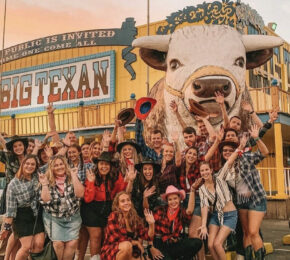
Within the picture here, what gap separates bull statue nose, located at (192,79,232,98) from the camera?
14.9ft

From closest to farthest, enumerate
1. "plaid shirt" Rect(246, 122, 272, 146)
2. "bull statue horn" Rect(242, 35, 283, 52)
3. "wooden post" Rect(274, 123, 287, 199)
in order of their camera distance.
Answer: "plaid shirt" Rect(246, 122, 272, 146)
"bull statue horn" Rect(242, 35, 283, 52)
"wooden post" Rect(274, 123, 287, 199)

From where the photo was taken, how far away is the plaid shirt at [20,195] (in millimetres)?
3686

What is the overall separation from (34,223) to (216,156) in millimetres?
1818

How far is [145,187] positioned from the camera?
3863 mm

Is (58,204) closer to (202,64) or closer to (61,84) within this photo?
(202,64)

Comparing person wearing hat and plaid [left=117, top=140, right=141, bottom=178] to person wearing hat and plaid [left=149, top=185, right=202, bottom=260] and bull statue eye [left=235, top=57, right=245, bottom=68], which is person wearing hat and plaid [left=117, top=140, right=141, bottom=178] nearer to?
person wearing hat and plaid [left=149, top=185, right=202, bottom=260]

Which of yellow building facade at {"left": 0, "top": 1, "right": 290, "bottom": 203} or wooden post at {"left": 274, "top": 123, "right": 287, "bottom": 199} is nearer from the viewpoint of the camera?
wooden post at {"left": 274, "top": 123, "right": 287, "bottom": 199}

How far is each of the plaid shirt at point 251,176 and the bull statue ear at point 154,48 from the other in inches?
84.8

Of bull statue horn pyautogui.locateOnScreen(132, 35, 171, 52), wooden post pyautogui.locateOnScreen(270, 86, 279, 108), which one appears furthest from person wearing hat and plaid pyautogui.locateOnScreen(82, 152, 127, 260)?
wooden post pyautogui.locateOnScreen(270, 86, 279, 108)

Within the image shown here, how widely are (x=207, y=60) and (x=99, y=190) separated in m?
2.16

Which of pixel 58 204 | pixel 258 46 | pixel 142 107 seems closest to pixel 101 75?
pixel 258 46

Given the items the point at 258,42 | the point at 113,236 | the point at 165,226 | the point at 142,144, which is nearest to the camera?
the point at 113,236

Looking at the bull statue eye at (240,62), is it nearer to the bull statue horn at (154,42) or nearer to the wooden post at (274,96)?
the bull statue horn at (154,42)

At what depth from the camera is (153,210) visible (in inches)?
148
